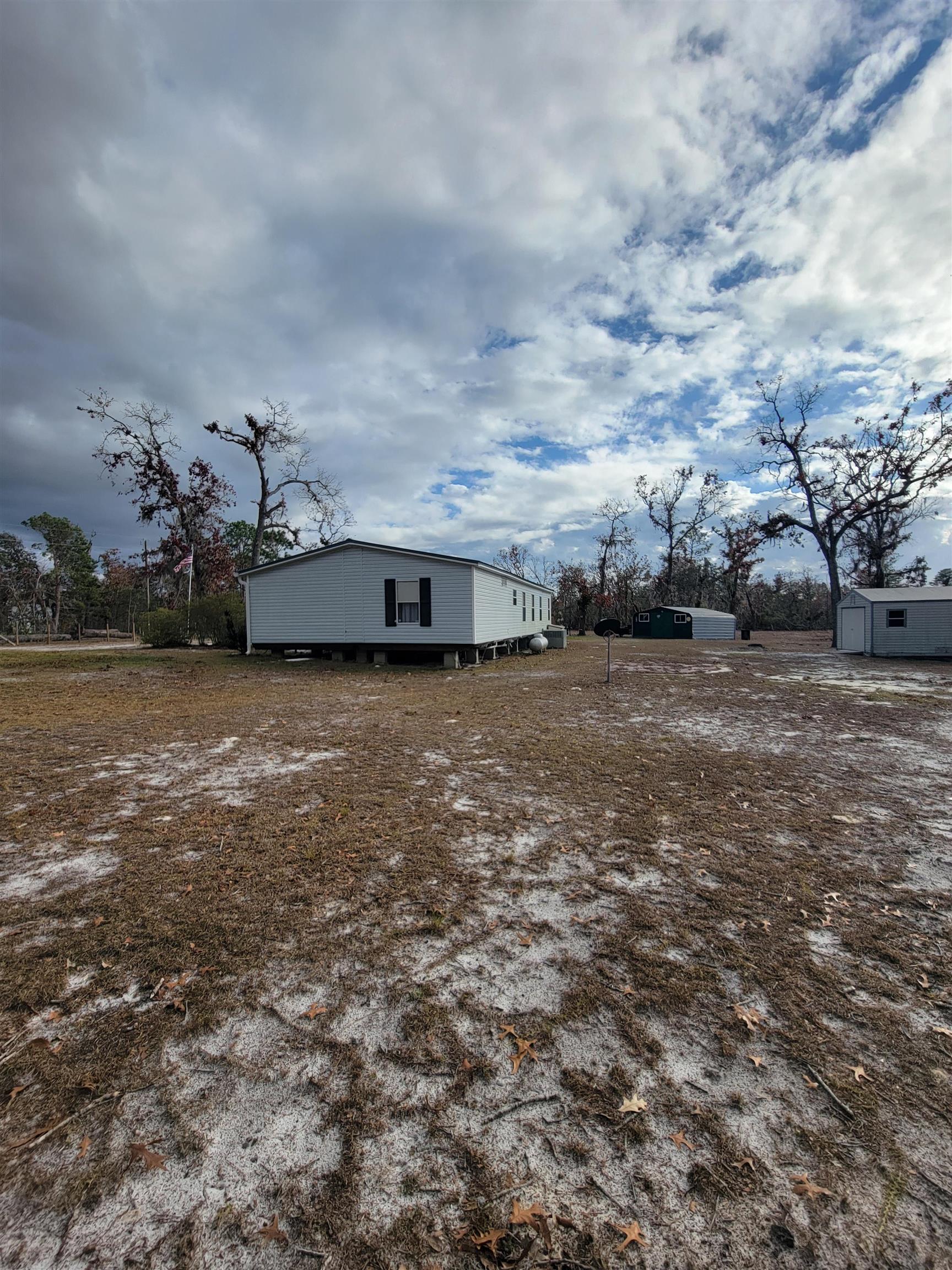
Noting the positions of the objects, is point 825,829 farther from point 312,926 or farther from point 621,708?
point 621,708

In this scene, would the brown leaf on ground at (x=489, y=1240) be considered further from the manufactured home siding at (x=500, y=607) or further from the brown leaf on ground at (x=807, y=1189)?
the manufactured home siding at (x=500, y=607)

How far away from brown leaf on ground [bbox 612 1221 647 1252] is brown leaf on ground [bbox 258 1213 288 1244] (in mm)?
841

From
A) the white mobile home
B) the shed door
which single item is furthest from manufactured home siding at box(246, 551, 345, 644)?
the shed door

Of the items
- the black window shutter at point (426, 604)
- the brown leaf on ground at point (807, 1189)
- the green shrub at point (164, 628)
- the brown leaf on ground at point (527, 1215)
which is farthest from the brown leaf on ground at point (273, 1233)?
the green shrub at point (164, 628)

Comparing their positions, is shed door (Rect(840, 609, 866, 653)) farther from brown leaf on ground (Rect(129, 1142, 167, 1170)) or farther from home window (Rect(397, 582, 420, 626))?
brown leaf on ground (Rect(129, 1142, 167, 1170))

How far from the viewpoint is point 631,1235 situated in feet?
4.46

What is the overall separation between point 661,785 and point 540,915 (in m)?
2.39

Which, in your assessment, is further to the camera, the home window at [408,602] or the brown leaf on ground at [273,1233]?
the home window at [408,602]

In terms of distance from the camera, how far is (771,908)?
111 inches

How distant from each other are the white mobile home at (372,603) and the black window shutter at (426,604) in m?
0.02

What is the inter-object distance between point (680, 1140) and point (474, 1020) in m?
0.79

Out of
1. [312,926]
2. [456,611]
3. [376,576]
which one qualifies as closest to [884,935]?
[312,926]

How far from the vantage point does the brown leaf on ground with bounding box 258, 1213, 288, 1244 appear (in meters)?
1.33

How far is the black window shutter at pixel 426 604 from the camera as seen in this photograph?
1440 centimetres
